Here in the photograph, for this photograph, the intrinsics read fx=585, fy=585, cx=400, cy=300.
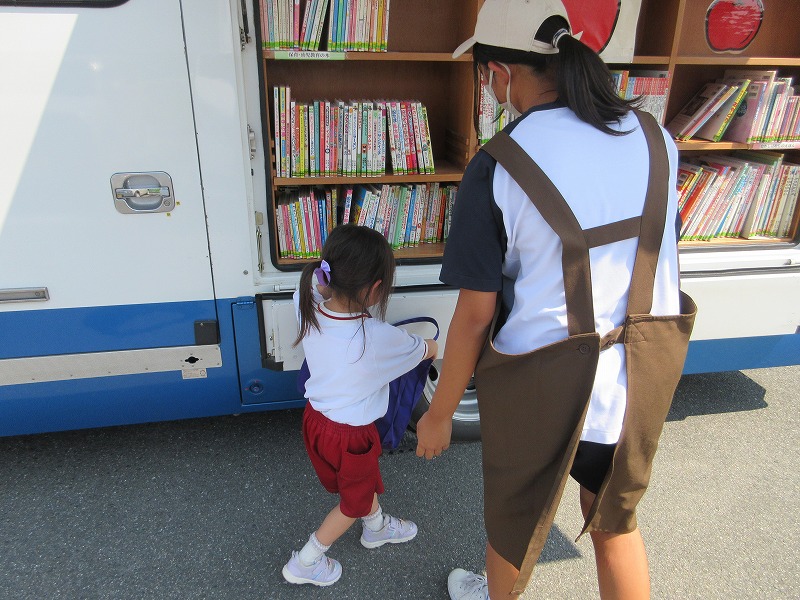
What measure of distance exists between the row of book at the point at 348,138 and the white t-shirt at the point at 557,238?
1.33 m

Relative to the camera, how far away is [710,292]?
263 centimetres

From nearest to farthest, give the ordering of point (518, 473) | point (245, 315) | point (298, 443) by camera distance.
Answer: point (518, 473), point (245, 315), point (298, 443)

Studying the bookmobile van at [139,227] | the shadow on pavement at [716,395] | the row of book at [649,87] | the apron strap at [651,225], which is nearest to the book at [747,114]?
the row of book at [649,87]

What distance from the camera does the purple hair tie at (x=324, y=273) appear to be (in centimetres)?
173

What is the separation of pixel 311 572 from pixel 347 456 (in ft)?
1.60

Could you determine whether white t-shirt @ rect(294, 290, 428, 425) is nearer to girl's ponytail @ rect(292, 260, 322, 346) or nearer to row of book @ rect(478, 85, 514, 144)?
girl's ponytail @ rect(292, 260, 322, 346)

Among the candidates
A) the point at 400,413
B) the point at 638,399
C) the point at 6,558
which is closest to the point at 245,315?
the point at 400,413

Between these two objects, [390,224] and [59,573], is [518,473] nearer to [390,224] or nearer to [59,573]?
[390,224]

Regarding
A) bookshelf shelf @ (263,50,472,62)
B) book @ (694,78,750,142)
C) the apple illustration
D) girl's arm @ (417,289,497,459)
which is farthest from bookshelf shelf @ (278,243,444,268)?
the apple illustration

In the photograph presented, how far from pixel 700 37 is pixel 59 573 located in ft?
12.6

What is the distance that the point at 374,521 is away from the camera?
2.21 metres

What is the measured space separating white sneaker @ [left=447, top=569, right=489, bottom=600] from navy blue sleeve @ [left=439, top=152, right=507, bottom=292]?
1.18m

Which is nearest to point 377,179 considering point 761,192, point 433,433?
point 433,433

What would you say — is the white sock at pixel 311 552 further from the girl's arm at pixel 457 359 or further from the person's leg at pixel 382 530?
the girl's arm at pixel 457 359
